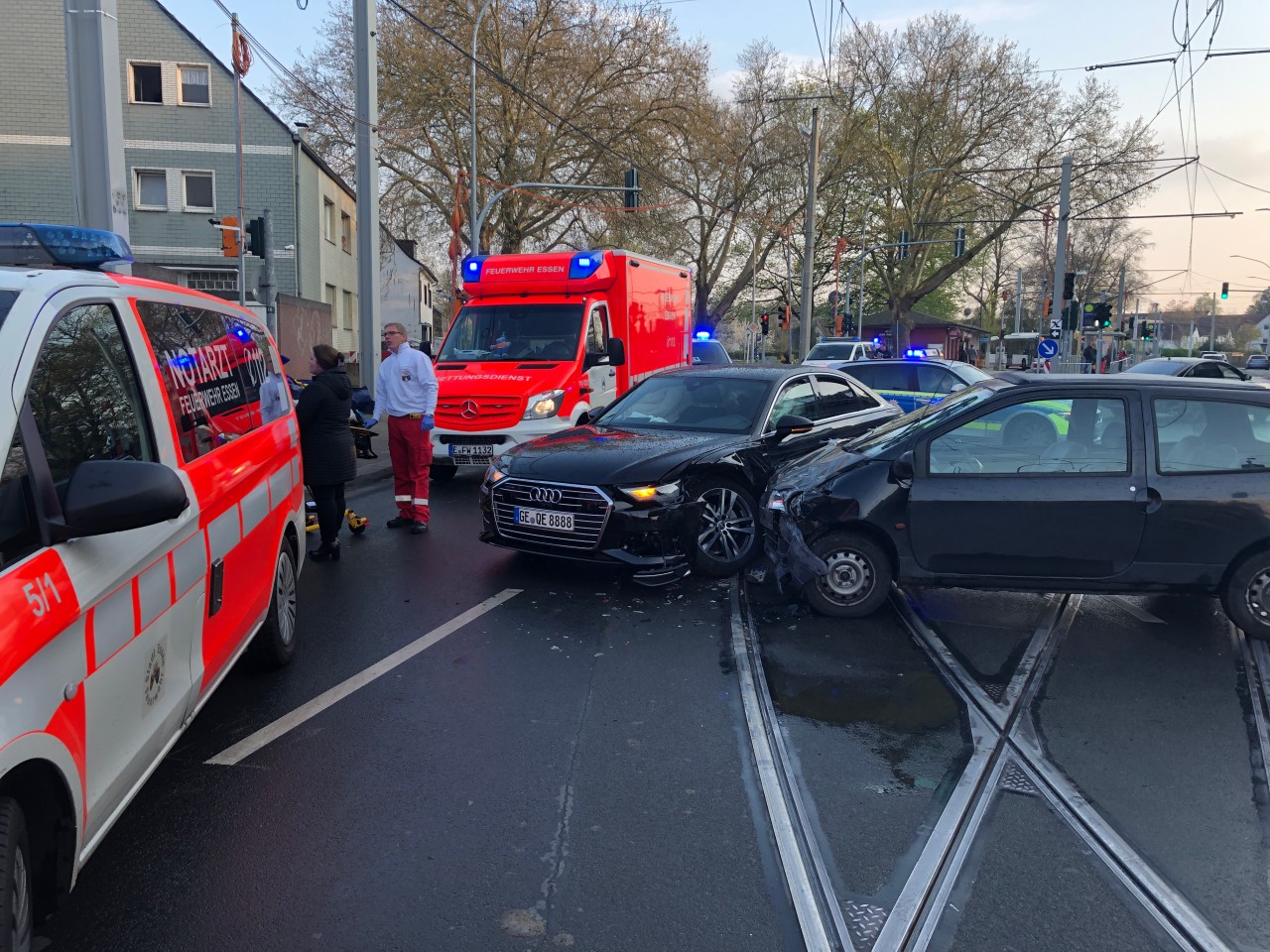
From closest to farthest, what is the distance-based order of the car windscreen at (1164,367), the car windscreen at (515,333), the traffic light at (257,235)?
the car windscreen at (515,333) → the traffic light at (257,235) → the car windscreen at (1164,367)

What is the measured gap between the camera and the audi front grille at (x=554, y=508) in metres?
6.84

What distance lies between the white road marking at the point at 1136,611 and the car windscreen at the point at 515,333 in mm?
7266

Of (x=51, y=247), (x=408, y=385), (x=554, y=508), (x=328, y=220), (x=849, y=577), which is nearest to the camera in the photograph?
(x=51, y=247)

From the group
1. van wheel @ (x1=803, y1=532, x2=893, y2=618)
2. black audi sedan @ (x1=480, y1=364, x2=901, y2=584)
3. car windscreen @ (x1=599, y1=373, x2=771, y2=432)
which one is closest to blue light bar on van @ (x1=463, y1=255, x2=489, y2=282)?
car windscreen @ (x1=599, y1=373, x2=771, y2=432)

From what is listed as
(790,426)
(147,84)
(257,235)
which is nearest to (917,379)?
(790,426)

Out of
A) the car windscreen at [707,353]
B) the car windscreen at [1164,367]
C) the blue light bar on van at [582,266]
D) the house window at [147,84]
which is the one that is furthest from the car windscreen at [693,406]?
the house window at [147,84]

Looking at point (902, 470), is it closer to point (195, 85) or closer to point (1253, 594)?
point (1253, 594)

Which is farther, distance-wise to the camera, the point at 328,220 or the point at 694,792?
the point at 328,220

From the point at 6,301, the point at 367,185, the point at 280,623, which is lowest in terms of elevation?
the point at 280,623

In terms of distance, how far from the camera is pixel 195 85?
99.0ft

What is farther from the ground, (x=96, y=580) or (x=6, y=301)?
(x=6, y=301)

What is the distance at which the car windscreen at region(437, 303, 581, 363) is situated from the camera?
12586 mm

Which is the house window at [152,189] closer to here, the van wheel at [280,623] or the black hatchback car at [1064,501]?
the van wheel at [280,623]

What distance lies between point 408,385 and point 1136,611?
615cm
